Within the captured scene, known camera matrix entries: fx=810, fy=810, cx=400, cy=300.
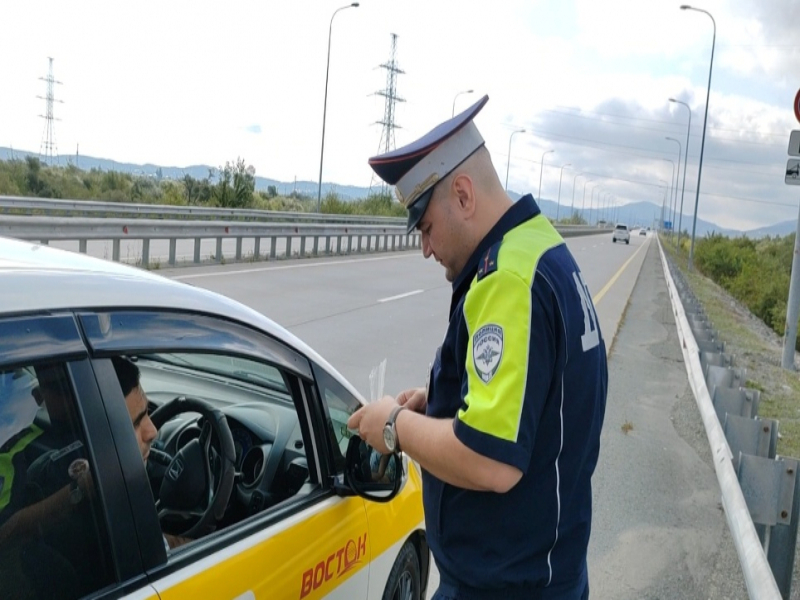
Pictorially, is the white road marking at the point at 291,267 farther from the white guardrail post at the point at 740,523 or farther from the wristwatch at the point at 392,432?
the wristwatch at the point at 392,432

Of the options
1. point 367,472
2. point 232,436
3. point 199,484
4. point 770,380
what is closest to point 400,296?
point 770,380

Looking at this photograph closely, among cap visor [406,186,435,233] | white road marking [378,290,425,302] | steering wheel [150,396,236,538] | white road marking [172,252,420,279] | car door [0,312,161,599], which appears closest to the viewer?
car door [0,312,161,599]

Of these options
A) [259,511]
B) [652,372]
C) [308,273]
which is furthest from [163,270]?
[259,511]

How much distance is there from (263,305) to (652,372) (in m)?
5.55

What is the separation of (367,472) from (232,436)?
0.49m

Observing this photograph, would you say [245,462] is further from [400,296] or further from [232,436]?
[400,296]

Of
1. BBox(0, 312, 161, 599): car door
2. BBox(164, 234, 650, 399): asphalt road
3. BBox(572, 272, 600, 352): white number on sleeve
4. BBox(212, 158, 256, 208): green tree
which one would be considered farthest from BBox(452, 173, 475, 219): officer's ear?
BBox(212, 158, 256, 208): green tree

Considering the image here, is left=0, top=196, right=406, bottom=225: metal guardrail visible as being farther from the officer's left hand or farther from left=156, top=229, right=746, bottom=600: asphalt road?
the officer's left hand

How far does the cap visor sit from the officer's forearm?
478 mm

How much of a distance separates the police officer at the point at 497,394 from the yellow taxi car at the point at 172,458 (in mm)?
465

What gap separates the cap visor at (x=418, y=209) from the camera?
1975 millimetres

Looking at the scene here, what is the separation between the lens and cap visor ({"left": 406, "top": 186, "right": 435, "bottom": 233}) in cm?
197

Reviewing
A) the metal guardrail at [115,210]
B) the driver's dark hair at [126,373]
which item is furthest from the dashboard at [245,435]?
the metal guardrail at [115,210]

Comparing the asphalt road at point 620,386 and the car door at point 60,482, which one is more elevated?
the car door at point 60,482
